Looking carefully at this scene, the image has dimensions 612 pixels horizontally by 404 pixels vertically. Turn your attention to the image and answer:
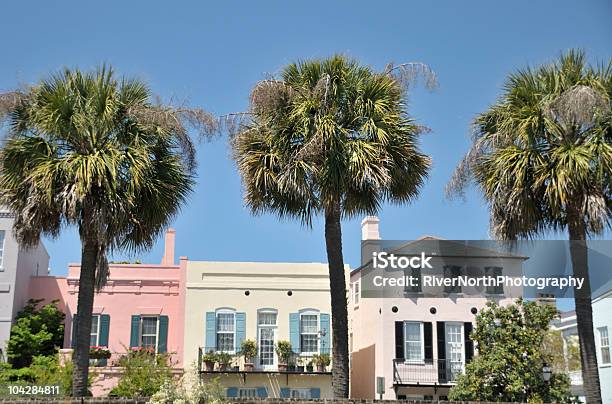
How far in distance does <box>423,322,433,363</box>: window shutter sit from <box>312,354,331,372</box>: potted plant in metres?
3.65

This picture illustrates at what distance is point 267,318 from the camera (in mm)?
30656

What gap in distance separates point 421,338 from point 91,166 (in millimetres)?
17701

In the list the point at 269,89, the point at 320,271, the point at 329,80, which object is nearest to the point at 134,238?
the point at 269,89

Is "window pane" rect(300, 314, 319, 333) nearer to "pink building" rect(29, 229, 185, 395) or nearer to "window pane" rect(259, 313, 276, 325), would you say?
"window pane" rect(259, 313, 276, 325)

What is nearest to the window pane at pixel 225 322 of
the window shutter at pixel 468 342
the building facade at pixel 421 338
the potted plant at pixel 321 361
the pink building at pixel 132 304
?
the pink building at pixel 132 304

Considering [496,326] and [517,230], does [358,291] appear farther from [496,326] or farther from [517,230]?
[517,230]

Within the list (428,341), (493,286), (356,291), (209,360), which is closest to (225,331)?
(209,360)

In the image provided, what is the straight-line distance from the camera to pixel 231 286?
1209 inches

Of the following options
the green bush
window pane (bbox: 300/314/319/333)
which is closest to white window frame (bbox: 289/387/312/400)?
window pane (bbox: 300/314/319/333)

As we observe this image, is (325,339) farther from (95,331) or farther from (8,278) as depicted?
(8,278)

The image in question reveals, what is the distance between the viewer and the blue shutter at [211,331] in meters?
30.0

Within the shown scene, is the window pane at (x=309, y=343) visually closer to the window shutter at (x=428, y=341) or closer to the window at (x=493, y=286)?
the window shutter at (x=428, y=341)

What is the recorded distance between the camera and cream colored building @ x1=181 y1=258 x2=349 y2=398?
29.7m

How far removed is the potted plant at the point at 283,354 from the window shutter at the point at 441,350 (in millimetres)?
5545
